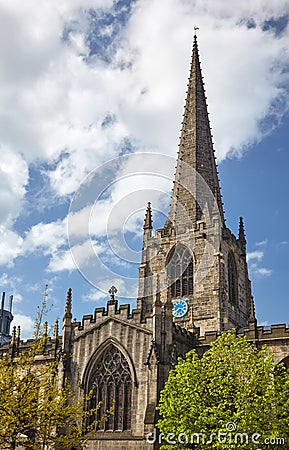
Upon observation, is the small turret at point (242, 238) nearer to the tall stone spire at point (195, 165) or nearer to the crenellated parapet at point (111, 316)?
the tall stone spire at point (195, 165)

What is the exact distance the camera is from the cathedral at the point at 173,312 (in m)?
33.9

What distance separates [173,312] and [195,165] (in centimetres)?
1632

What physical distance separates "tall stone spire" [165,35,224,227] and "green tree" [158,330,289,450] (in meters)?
24.4

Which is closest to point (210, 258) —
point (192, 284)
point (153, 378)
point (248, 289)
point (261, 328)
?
point (192, 284)

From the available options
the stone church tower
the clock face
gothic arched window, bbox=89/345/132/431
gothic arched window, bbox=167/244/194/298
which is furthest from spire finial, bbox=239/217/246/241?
gothic arched window, bbox=89/345/132/431

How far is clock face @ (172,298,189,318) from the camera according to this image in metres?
46.5

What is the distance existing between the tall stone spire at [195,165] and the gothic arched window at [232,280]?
4.46m

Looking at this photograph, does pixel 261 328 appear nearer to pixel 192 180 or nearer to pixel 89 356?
pixel 89 356

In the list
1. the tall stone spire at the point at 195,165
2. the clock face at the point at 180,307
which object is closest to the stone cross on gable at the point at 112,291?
the clock face at the point at 180,307

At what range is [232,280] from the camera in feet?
165

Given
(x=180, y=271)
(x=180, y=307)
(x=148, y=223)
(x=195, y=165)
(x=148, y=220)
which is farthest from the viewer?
(x=195, y=165)

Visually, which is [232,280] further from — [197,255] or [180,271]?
[180,271]

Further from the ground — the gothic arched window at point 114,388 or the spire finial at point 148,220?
the spire finial at point 148,220

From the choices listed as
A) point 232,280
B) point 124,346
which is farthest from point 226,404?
point 232,280
